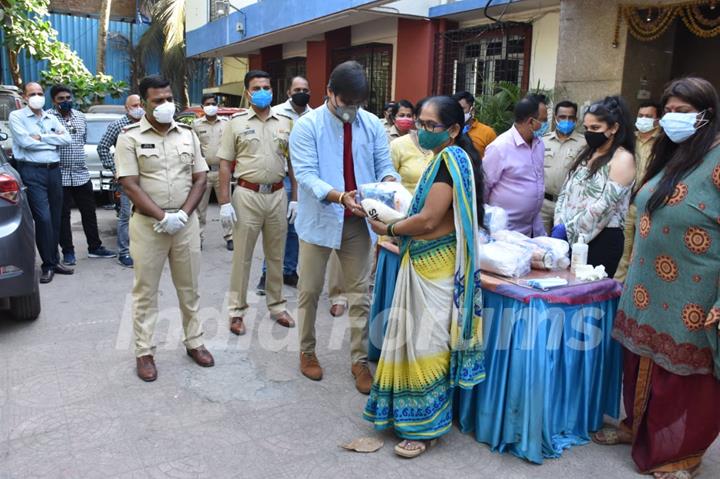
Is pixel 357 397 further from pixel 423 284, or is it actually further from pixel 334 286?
pixel 334 286

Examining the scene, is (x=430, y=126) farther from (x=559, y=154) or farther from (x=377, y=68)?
(x=377, y=68)

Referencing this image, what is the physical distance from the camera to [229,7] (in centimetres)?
1505

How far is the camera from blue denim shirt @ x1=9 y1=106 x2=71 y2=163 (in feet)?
19.6

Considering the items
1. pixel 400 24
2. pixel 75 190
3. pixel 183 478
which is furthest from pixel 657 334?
pixel 400 24

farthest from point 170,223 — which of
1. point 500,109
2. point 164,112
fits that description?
point 500,109

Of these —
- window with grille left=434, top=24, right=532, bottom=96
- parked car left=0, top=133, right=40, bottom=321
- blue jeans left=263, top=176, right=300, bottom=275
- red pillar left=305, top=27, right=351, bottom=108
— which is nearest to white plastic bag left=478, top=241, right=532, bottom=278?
blue jeans left=263, top=176, right=300, bottom=275

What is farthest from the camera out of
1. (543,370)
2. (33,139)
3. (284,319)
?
(33,139)

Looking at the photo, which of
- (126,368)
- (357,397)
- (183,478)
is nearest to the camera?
(183,478)

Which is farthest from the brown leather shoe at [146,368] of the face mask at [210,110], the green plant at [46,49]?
the green plant at [46,49]

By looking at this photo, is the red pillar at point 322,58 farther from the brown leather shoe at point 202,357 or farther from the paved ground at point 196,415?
the brown leather shoe at point 202,357

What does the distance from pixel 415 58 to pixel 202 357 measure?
298 inches

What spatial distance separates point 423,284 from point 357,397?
106cm

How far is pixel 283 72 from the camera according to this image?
15781 millimetres

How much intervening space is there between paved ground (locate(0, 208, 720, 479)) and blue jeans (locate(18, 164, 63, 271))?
1.31 meters
